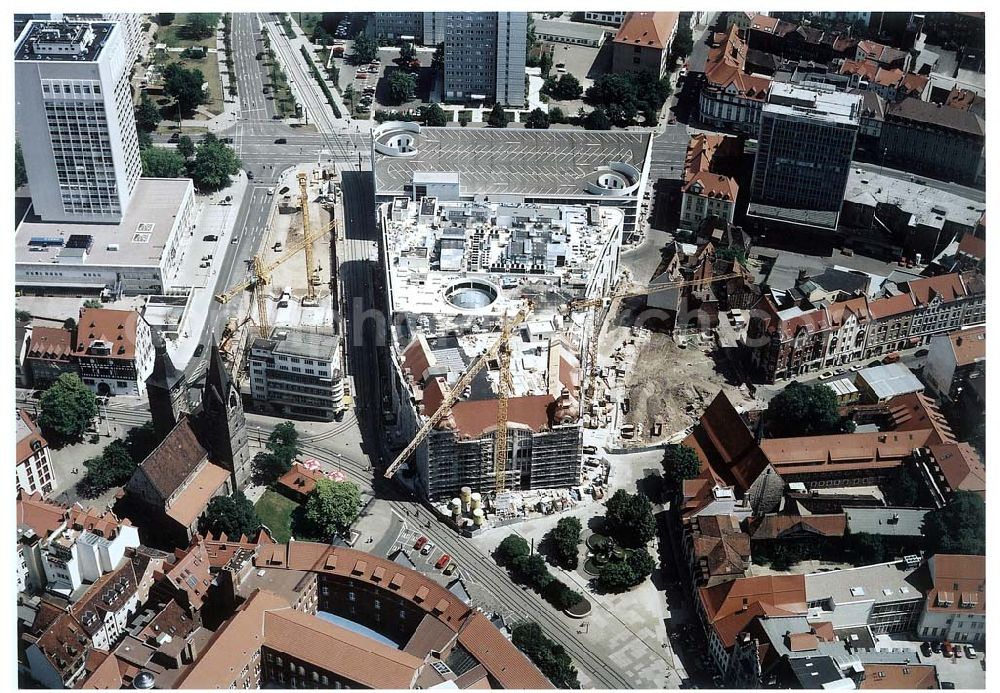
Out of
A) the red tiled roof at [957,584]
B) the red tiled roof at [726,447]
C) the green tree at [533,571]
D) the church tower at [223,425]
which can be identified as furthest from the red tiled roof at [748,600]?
the church tower at [223,425]

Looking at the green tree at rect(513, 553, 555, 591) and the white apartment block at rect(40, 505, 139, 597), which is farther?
the green tree at rect(513, 553, 555, 591)

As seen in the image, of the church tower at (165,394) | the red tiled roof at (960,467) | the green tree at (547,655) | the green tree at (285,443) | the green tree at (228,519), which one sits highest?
the church tower at (165,394)

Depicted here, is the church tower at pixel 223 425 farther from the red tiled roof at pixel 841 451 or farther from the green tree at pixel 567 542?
the red tiled roof at pixel 841 451

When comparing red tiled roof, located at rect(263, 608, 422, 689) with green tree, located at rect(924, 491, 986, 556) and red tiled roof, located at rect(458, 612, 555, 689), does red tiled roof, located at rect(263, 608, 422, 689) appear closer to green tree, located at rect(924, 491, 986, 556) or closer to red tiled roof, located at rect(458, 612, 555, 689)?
red tiled roof, located at rect(458, 612, 555, 689)

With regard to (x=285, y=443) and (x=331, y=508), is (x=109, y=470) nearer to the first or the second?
(x=285, y=443)

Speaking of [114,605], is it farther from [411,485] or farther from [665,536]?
[665,536]

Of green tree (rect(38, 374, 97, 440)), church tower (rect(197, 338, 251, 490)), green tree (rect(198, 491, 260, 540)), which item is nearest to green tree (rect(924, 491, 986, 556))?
green tree (rect(198, 491, 260, 540))

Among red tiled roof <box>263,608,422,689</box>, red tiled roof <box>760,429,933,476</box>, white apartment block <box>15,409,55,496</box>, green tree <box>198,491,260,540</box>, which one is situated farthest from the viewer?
red tiled roof <box>760,429,933,476</box>
